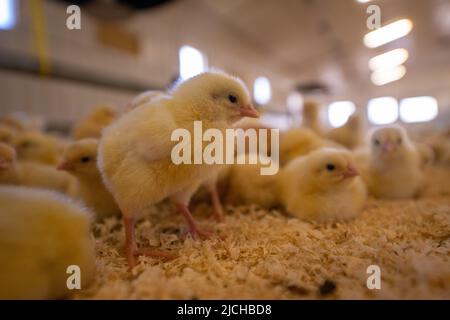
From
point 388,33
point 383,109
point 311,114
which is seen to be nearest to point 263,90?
point 383,109

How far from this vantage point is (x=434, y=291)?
2.06 feet

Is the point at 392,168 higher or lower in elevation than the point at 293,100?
lower

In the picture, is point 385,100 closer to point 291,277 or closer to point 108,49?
point 108,49

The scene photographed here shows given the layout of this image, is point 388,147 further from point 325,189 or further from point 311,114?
point 311,114

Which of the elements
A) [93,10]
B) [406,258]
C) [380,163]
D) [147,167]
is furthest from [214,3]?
[406,258]

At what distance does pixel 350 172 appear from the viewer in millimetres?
1231

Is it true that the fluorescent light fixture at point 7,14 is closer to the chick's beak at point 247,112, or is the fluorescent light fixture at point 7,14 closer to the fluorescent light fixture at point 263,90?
the chick's beak at point 247,112

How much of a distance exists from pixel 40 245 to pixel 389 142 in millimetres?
1542

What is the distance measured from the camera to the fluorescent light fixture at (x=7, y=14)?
2954 mm

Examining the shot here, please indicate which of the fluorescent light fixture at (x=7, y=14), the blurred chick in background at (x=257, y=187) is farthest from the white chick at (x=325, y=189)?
the fluorescent light fixture at (x=7, y=14)

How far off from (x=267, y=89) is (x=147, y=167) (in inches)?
234

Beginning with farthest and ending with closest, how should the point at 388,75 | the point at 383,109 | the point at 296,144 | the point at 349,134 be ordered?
the point at 383,109 < the point at 388,75 < the point at 349,134 < the point at 296,144

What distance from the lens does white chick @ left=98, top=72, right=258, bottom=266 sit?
0.85m

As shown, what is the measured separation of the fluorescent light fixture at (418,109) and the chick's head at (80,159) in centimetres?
532
